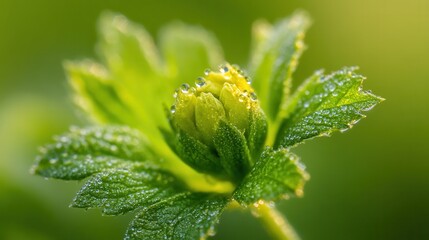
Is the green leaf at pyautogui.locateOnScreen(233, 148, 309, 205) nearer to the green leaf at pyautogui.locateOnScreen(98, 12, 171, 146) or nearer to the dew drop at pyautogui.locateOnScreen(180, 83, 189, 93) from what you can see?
the dew drop at pyautogui.locateOnScreen(180, 83, 189, 93)

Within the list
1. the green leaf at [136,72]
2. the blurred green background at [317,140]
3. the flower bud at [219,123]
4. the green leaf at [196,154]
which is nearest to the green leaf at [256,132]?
the flower bud at [219,123]

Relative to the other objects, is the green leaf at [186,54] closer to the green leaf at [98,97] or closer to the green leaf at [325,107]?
the green leaf at [98,97]

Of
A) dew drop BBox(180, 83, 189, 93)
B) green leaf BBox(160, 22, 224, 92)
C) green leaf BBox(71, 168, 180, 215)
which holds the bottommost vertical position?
green leaf BBox(71, 168, 180, 215)

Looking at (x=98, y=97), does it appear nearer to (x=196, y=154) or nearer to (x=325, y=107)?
(x=196, y=154)

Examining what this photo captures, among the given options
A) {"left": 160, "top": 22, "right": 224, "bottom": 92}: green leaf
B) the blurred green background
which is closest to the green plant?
{"left": 160, "top": 22, "right": 224, "bottom": 92}: green leaf

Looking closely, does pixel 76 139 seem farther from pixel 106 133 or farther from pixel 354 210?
pixel 354 210
